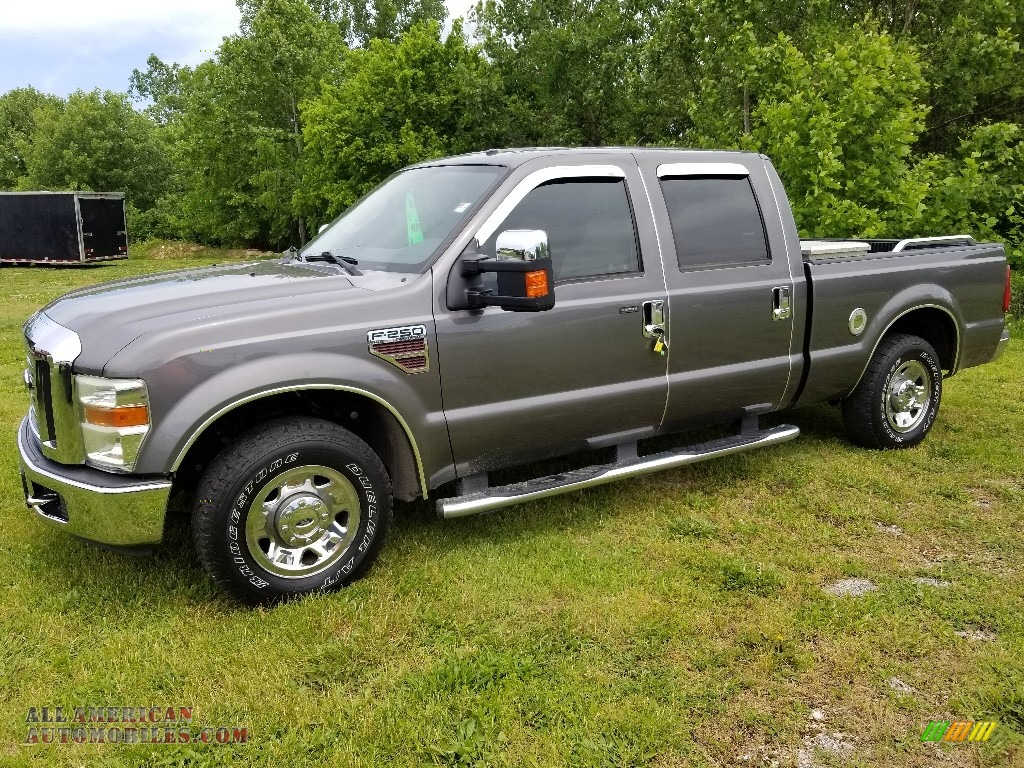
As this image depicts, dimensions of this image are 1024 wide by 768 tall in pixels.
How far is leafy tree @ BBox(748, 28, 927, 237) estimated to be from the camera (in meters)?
10.2

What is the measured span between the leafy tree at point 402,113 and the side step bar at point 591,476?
25.6 metres

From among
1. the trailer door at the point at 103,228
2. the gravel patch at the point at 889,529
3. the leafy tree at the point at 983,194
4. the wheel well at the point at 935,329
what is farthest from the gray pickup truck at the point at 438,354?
the trailer door at the point at 103,228

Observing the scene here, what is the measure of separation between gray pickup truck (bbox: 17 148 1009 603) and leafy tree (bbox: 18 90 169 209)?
46651 mm

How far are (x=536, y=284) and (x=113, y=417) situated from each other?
1761 millimetres

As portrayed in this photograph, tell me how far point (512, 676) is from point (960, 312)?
443 cm

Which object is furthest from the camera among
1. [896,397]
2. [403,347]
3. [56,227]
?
[56,227]

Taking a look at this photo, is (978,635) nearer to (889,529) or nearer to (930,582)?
(930,582)

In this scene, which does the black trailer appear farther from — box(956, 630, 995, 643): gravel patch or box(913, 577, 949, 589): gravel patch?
box(956, 630, 995, 643): gravel patch

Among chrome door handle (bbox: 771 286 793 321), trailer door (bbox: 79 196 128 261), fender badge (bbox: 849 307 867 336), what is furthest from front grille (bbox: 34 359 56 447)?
trailer door (bbox: 79 196 128 261)

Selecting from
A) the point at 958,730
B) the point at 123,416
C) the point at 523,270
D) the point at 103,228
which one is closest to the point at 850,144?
the point at 523,270

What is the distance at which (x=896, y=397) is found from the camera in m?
5.63

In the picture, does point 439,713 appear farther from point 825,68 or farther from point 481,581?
point 825,68

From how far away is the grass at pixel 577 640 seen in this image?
2734 mm

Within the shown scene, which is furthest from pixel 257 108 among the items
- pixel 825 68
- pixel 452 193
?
pixel 452 193
